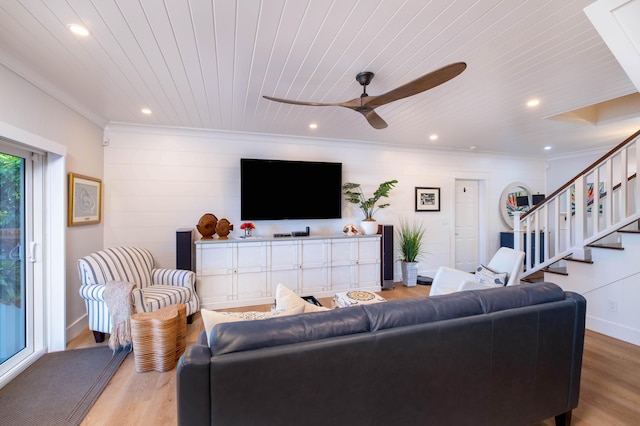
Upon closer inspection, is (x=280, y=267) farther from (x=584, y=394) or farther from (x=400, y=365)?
(x=584, y=394)

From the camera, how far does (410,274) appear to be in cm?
469

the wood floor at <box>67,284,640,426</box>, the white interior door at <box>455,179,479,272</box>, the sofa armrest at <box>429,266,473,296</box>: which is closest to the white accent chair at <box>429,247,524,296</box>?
the sofa armrest at <box>429,266,473,296</box>

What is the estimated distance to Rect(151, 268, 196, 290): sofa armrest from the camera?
3.16 meters

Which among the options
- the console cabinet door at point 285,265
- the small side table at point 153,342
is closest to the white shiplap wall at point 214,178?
the console cabinet door at point 285,265

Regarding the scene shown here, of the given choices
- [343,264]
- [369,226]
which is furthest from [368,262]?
[369,226]

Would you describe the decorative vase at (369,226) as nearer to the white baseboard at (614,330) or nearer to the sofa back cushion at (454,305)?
the white baseboard at (614,330)

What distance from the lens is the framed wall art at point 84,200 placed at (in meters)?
2.84

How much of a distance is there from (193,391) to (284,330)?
1.27 ft

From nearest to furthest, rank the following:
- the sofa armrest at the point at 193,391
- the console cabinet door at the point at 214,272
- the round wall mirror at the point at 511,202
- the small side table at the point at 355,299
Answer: the sofa armrest at the point at 193,391 → the small side table at the point at 355,299 → the console cabinet door at the point at 214,272 → the round wall mirror at the point at 511,202

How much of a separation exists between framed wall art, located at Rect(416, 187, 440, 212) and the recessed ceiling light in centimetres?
Answer: 479

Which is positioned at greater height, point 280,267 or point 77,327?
point 280,267

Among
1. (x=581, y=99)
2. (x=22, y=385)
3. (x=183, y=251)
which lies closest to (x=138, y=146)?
(x=183, y=251)

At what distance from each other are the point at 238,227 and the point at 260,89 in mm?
2181

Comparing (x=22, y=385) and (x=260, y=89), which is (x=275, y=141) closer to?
(x=260, y=89)
